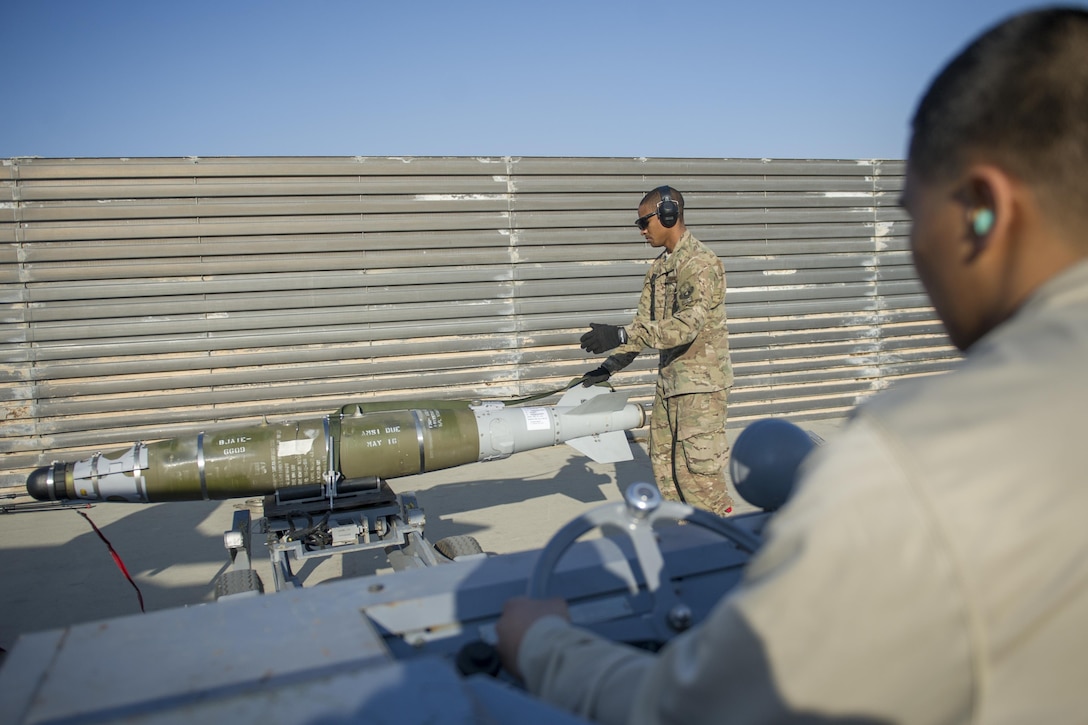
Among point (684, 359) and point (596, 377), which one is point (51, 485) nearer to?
point (596, 377)

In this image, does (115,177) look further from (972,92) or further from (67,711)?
(972,92)

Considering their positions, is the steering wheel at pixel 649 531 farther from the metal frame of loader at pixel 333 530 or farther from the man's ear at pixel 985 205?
the metal frame of loader at pixel 333 530

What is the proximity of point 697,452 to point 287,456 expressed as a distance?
2290 mm

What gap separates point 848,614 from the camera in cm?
69

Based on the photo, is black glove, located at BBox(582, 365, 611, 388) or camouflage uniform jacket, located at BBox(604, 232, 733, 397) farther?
black glove, located at BBox(582, 365, 611, 388)

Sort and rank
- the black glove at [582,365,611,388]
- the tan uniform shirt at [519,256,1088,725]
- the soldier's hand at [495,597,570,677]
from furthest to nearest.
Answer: the black glove at [582,365,611,388] < the soldier's hand at [495,597,570,677] < the tan uniform shirt at [519,256,1088,725]

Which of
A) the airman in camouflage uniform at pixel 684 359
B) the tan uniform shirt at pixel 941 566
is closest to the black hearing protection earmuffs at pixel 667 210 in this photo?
the airman in camouflage uniform at pixel 684 359

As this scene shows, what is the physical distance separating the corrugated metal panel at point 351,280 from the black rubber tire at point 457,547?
11.3 ft

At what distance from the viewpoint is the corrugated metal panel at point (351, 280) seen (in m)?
6.70

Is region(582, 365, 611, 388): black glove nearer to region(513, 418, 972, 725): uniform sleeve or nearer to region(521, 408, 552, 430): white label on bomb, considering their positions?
region(521, 408, 552, 430): white label on bomb

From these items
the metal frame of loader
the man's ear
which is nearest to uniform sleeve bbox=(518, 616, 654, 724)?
the man's ear

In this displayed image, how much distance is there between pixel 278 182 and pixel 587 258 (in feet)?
9.91

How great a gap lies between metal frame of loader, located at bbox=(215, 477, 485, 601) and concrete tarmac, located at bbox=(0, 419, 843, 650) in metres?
0.38

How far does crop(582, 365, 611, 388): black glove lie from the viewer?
4633 mm
